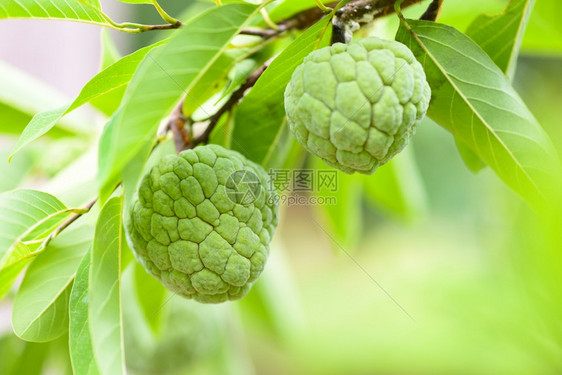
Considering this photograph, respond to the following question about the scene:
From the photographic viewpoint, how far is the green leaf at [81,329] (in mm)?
678

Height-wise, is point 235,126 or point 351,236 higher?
point 235,126

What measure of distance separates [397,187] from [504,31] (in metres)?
0.89

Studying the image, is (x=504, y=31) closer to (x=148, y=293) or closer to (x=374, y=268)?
(x=148, y=293)

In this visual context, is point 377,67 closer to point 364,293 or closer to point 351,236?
point 351,236

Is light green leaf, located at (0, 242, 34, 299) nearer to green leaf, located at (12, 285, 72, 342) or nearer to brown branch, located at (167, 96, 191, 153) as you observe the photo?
green leaf, located at (12, 285, 72, 342)

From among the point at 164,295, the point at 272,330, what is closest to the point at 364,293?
the point at 272,330

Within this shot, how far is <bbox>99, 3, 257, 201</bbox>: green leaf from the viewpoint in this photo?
0.51 meters

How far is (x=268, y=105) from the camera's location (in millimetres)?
852

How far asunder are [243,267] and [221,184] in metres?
0.11

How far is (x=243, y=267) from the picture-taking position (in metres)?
0.74

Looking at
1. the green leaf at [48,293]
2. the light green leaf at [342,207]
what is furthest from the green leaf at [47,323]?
the light green leaf at [342,207]

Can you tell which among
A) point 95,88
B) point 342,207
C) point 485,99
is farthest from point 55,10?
point 342,207

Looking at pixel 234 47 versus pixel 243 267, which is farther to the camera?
pixel 234 47

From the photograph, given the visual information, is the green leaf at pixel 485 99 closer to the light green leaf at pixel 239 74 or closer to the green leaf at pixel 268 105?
the green leaf at pixel 268 105
